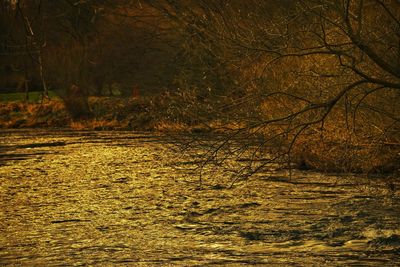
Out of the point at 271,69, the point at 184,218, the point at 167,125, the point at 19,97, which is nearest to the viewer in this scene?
the point at 184,218

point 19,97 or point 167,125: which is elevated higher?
point 19,97

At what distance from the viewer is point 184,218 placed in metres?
12.1

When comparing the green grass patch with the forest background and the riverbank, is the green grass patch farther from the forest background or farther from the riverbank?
the forest background

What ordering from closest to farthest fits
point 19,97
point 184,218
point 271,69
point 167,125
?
point 184,218
point 271,69
point 167,125
point 19,97

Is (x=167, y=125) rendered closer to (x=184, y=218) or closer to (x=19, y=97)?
(x=184, y=218)

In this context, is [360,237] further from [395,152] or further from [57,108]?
[57,108]

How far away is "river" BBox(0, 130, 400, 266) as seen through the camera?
9.55 meters

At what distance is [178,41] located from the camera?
→ 70.6ft

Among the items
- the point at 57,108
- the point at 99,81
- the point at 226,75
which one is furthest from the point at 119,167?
the point at 99,81

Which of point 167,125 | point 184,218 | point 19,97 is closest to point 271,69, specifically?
point 184,218

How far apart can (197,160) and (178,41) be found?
341cm

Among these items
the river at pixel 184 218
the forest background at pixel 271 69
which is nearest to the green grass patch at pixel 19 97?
the forest background at pixel 271 69

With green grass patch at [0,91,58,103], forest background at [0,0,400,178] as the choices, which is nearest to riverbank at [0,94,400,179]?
forest background at [0,0,400,178]

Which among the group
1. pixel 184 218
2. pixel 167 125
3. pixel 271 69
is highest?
pixel 271 69
